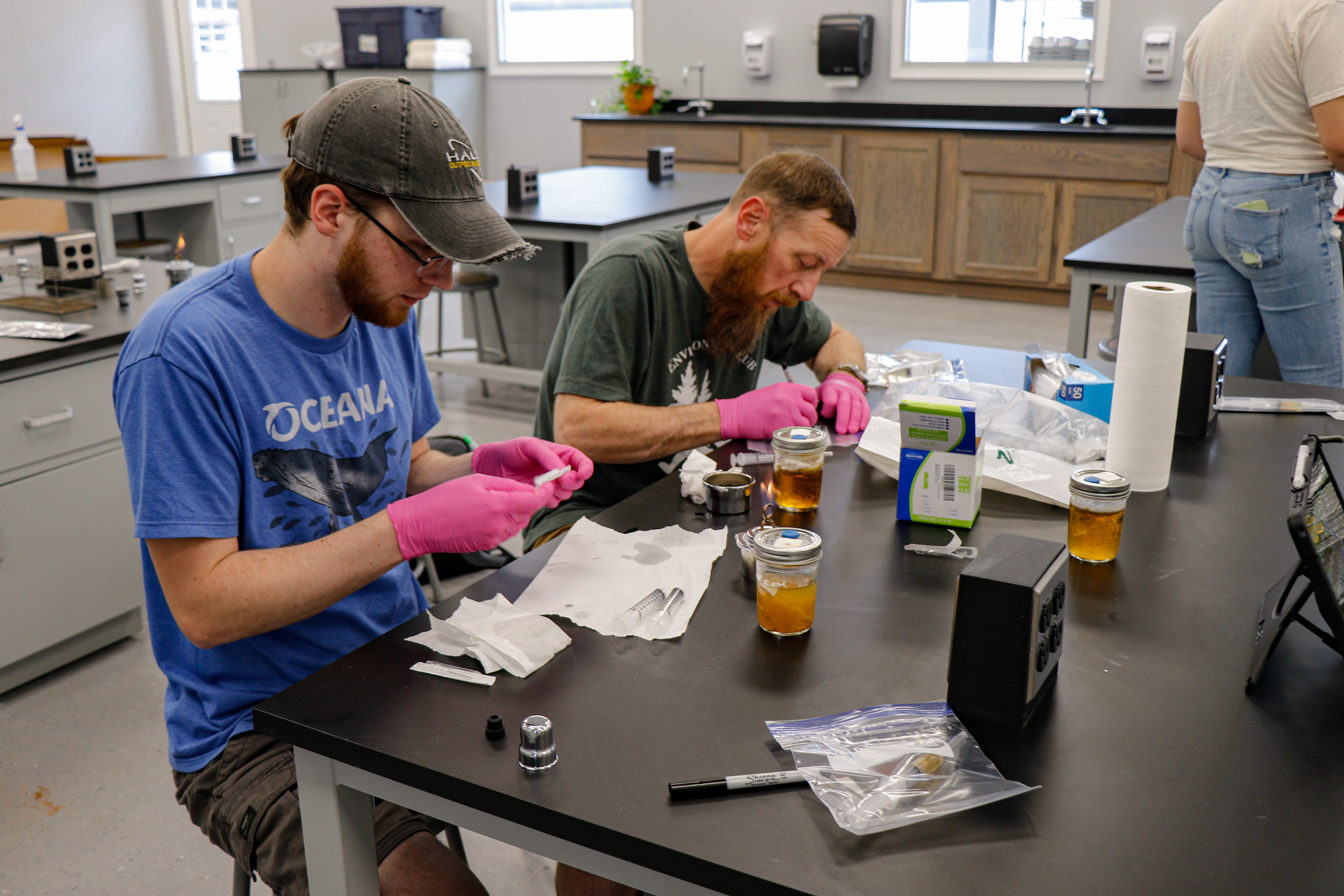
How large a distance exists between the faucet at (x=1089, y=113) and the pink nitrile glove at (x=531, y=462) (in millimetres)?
5327

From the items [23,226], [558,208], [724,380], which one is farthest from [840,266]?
[724,380]

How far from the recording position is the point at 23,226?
4.64m

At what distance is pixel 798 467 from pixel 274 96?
26.6 ft

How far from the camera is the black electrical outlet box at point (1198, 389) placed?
1.66 m

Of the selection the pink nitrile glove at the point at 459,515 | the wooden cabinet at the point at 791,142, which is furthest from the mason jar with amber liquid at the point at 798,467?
the wooden cabinet at the point at 791,142

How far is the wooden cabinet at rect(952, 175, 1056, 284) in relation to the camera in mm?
5766

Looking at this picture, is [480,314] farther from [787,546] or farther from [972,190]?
[787,546]

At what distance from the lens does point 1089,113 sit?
5.85 m

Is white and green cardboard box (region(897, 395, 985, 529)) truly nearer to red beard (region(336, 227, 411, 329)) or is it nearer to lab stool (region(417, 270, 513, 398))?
red beard (region(336, 227, 411, 329))

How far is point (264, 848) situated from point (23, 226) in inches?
178

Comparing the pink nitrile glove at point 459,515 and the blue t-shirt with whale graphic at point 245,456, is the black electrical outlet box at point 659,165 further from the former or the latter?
the pink nitrile glove at point 459,515

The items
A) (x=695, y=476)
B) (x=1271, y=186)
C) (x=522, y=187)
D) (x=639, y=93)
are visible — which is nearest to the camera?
(x=695, y=476)

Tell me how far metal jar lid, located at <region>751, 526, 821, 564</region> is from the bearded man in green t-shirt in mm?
575

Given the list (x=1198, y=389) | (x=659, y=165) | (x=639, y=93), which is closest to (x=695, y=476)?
(x=1198, y=389)
